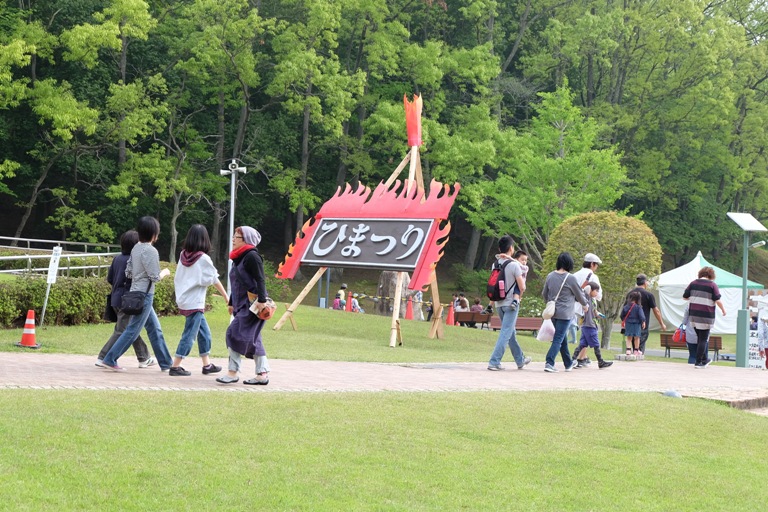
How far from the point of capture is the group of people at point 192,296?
9.05 m

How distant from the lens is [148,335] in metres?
10.1

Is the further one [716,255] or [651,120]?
[716,255]

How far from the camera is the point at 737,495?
20.6 feet

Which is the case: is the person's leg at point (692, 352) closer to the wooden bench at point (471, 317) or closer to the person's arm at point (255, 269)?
the person's arm at point (255, 269)

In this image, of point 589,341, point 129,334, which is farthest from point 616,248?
point 129,334

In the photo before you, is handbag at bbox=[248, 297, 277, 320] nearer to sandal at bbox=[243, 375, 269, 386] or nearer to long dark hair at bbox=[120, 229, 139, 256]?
sandal at bbox=[243, 375, 269, 386]

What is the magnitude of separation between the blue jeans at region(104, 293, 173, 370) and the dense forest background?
70.0 ft

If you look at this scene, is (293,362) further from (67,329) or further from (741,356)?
(741,356)

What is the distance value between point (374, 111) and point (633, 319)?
25.4m

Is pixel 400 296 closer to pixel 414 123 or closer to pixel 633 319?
pixel 414 123

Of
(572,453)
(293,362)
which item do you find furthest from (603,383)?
(572,453)

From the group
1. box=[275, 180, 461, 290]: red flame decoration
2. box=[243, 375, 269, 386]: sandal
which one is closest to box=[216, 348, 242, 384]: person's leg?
box=[243, 375, 269, 386]: sandal

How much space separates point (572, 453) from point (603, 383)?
4933 mm

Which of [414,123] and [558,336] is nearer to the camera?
[558,336]
